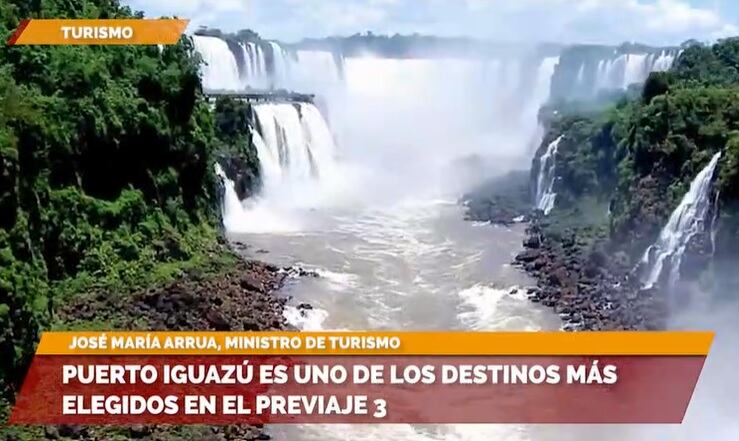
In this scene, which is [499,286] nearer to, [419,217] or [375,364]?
[419,217]

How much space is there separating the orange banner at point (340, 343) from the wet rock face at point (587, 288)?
1080 cm

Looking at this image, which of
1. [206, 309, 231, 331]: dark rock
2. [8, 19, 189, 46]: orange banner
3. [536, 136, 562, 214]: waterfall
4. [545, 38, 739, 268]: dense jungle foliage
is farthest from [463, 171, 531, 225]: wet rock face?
[8, 19, 189, 46]: orange banner

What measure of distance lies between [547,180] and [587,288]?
10819 mm

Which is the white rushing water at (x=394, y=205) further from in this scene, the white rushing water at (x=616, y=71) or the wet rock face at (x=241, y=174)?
the white rushing water at (x=616, y=71)

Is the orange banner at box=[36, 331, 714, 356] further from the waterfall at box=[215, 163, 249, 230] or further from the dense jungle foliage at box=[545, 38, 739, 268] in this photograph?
the waterfall at box=[215, 163, 249, 230]

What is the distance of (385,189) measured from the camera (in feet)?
126

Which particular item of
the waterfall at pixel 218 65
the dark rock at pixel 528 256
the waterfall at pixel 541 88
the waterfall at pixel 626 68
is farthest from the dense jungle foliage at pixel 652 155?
the waterfall at pixel 541 88

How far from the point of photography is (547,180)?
33.5 metres

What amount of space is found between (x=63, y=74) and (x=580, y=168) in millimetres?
17574

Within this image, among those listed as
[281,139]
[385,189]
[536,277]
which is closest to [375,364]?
[536,277]

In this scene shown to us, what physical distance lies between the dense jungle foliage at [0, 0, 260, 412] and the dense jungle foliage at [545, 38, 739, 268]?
11130 millimetres

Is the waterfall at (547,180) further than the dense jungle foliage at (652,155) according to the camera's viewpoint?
Yes

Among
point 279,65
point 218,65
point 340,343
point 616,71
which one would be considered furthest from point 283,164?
point 340,343

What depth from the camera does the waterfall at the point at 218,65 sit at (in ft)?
134
